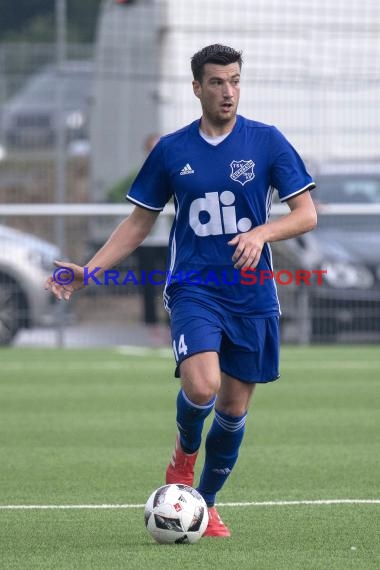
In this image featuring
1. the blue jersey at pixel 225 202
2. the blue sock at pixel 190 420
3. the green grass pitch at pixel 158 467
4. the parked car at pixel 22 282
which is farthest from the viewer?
the parked car at pixel 22 282

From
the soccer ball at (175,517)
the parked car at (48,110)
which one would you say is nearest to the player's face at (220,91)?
the soccer ball at (175,517)

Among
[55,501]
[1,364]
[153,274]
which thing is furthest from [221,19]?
[55,501]

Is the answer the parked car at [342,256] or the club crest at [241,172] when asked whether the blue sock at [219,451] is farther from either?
the parked car at [342,256]

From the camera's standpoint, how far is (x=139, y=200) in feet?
23.0

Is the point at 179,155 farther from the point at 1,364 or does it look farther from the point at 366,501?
the point at 1,364

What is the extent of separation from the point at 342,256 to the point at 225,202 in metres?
10.6

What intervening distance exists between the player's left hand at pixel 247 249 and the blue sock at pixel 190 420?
624mm

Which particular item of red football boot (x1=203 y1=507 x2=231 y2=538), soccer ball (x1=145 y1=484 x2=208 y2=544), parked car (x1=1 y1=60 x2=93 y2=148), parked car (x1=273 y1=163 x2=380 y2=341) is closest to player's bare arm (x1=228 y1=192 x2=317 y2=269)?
soccer ball (x1=145 y1=484 x2=208 y2=544)

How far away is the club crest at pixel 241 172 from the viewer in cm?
671

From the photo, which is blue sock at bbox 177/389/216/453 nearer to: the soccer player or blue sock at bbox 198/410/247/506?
the soccer player

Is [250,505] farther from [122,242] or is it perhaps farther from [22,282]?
[22,282]

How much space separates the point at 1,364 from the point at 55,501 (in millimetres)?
7694

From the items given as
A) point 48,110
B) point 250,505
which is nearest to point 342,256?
point 48,110

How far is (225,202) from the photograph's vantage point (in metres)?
6.70
